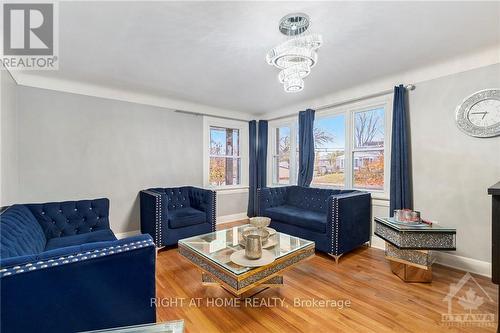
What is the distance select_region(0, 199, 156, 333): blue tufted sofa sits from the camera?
1021 millimetres

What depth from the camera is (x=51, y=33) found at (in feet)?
6.59

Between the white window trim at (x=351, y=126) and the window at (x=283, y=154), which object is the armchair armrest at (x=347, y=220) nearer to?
the white window trim at (x=351, y=126)

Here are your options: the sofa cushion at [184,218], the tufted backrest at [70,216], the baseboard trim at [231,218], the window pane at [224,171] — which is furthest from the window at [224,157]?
the tufted backrest at [70,216]

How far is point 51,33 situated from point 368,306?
3.71 m

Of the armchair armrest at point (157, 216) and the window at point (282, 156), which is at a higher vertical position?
the window at point (282, 156)

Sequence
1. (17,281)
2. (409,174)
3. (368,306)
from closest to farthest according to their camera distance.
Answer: (17,281), (368,306), (409,174)

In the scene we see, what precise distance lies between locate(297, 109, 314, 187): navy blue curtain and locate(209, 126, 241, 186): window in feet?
5.07

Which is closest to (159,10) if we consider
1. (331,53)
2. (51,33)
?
(51,33)

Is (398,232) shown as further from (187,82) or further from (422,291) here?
(187,82)

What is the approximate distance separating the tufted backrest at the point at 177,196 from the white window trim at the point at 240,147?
23.5 inches

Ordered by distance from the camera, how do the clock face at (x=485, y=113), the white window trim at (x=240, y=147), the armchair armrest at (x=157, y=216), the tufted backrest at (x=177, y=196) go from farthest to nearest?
the white window trim at (x=240, y=147) < the tufted backrest at (x=177, y=196) < the armchair armrest at (x=157, y=216) < the clock face at (x=485, y=113)

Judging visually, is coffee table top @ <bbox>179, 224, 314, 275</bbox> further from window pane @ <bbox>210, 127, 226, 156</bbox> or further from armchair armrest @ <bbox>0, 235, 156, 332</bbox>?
window pane @ <bbox>210, 127, 226, 156</bbox>

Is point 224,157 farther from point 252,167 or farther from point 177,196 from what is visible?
point 177,196

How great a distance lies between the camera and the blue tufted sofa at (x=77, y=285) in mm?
1021
